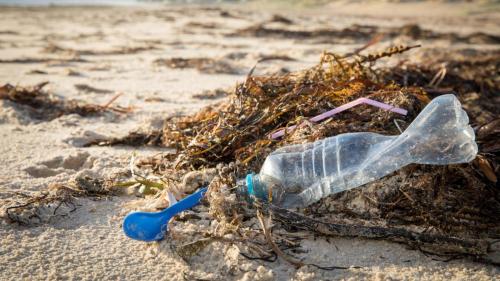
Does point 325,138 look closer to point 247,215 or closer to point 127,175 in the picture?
point 247,215

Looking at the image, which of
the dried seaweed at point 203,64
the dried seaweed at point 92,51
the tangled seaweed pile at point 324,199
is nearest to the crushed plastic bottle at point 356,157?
the tangled seaweed pile at point 324,199

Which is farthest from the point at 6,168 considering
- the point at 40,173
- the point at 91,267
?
the point at 91,267

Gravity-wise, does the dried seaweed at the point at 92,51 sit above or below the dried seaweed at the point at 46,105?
above

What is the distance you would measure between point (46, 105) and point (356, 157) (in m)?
2.60

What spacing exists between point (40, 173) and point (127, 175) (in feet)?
1.61

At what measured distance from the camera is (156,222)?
1.44 m

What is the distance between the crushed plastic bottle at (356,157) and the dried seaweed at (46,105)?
74.8 inches

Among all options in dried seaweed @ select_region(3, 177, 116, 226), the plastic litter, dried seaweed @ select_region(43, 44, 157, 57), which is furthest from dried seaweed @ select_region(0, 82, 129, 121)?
dried seaweed @ select_region(43, 44, 157, 57)

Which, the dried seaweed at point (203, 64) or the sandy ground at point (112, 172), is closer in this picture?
the sandy ground at point (112, 172)

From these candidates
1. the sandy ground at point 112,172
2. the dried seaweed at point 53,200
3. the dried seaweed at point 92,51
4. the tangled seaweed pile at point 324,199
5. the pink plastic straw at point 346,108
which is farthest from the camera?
the dried seaweed at point 92,51

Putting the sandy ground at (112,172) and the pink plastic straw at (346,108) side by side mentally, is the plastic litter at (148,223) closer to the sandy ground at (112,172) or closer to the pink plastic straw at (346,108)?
the sandy ground at (112,172)

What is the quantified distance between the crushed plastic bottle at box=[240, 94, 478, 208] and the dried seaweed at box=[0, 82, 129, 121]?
1901 millimetres

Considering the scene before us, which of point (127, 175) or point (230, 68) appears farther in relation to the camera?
point (230, 68)

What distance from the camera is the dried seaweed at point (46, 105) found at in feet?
10.2
